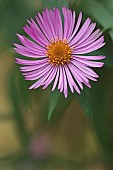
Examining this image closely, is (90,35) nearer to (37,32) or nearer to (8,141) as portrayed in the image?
(37,32)

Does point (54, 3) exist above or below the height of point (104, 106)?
above

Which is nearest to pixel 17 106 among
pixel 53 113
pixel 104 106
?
pixel 53 113

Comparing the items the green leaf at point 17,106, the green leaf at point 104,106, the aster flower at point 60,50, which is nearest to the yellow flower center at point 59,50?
the aster flower at point 60,50

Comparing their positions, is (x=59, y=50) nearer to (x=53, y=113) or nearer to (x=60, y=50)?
(x=60, y=50)

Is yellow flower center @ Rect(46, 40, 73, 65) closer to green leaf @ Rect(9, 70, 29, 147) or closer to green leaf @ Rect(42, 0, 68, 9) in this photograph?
green leaf @ Rect(42, 0, 68, 9)

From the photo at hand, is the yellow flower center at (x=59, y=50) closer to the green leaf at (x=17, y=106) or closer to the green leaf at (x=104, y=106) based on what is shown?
the green leaf at (x=104, y=106)

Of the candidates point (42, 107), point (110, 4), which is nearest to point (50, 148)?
point (42, 107)

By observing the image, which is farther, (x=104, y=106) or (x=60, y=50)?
(x=104, y=106)

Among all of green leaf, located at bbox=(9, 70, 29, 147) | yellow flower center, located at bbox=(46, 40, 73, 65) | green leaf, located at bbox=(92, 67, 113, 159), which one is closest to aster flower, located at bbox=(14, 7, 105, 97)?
yellow flower center, located at bbox=(46, 40, 73, 65)

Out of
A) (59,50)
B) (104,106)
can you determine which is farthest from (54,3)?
(104,106)
